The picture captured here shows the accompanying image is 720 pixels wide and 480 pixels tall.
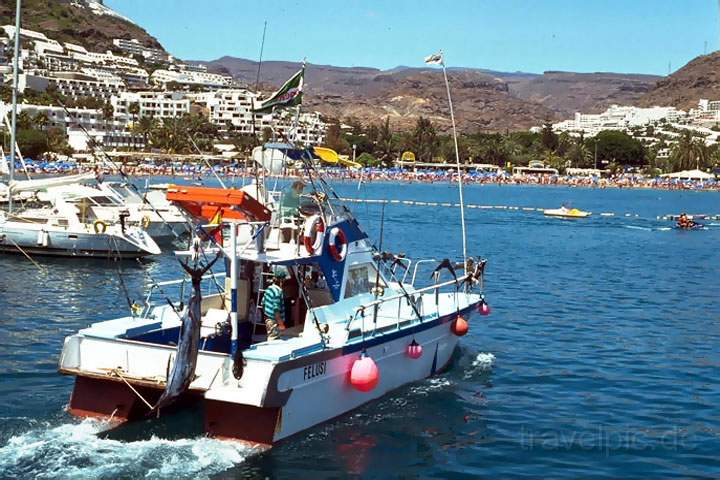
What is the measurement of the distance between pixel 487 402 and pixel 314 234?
5.03 metres

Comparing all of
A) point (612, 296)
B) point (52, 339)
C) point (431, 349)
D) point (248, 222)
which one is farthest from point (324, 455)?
point (612, 296)

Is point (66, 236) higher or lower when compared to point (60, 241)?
higher

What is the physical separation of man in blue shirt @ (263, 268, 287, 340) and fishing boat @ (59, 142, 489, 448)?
36cm

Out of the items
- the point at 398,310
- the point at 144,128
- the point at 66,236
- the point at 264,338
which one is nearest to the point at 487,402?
the point at 398,310

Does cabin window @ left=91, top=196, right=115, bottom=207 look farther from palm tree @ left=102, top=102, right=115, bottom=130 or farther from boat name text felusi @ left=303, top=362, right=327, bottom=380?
palm tree @ left=102, top=102, right=115, bottom=130

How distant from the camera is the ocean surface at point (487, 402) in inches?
548

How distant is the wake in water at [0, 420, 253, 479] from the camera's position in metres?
13.0

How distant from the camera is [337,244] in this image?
16.8 metres

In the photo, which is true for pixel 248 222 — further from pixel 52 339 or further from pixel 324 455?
pixel 52 339

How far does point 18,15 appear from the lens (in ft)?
117

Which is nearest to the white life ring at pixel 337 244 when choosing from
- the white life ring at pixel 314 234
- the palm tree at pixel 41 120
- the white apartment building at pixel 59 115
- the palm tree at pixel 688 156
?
the white life ring at pixel 314 234

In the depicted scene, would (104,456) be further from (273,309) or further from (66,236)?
(66,236)

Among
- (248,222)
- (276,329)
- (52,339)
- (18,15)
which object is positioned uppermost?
(18,15)

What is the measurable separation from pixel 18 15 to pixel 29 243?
348 inches
